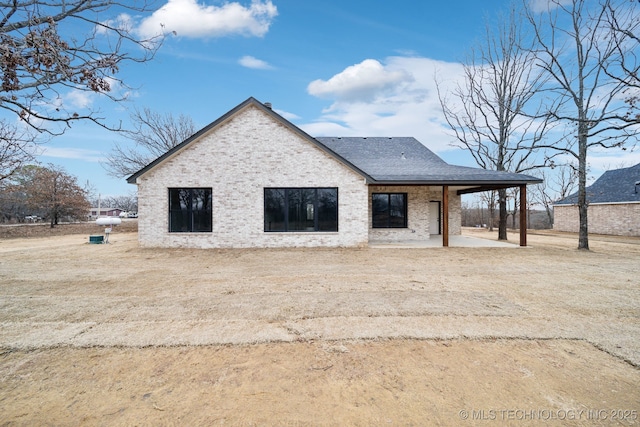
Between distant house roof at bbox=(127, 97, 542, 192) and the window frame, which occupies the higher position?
distant house roof at bbox=(127, 97, 542, 192)

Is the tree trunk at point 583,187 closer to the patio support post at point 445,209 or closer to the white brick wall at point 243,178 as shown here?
the patio support post at point 445,209

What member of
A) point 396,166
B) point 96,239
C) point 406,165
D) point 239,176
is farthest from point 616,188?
point 96,239

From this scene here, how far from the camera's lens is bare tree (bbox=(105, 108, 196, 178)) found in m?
23.8

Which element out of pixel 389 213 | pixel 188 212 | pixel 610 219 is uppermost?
pixel 188 212

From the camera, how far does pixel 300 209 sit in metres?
12.8

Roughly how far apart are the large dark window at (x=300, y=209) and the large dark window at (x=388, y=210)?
3.30 meters

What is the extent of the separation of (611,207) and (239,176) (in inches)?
1088

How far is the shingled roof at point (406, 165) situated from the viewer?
489 inches

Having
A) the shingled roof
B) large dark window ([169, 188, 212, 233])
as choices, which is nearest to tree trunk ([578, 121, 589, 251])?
the shingled roof

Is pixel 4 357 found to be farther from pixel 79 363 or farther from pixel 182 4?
pixel 182 4

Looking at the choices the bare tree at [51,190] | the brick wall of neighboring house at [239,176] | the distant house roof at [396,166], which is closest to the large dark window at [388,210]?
the distant house roof at [396,166]

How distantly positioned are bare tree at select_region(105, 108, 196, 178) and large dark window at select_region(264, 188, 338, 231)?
53.5 ft

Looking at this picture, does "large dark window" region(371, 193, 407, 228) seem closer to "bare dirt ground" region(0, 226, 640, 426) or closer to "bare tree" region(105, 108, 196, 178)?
"bare dirt ground" region(0, 226, 640, 426)

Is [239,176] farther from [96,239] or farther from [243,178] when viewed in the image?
[96,239]
